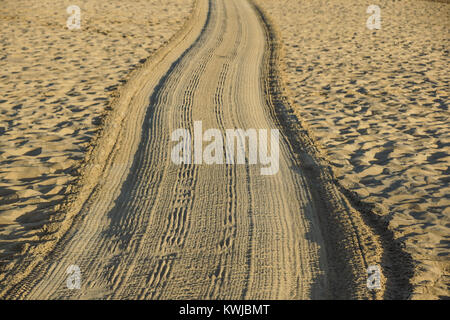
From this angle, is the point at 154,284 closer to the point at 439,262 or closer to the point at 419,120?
the point at 439,262

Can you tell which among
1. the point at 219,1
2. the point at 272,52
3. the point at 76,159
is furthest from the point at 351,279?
the point at 219,1

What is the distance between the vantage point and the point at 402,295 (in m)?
3.56

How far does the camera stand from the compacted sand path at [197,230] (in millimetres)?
3646

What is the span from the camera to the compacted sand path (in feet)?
12.0

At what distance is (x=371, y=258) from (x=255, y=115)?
13.1ft
